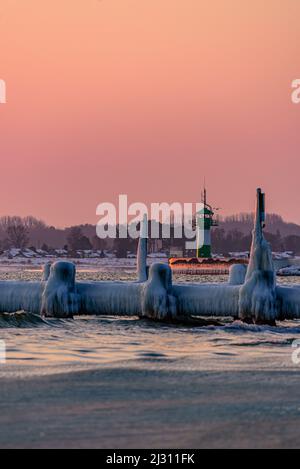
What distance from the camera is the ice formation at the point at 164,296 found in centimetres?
2209

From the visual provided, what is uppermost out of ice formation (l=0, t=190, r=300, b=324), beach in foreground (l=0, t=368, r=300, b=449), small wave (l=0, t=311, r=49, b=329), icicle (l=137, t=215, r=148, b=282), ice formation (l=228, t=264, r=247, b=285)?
icicle (l=137, t=215, r=148, b=282)

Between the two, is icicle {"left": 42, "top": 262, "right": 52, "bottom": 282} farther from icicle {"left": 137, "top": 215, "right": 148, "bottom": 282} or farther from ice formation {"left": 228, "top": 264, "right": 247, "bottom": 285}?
ice formation {"left": 228, "top": 264, "right": 247, "bottom": 285}

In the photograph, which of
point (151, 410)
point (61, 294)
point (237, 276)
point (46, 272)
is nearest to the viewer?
point (151, 410)

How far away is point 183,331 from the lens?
21125mm

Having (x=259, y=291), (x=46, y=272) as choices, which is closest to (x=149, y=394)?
(x=259, y=291)

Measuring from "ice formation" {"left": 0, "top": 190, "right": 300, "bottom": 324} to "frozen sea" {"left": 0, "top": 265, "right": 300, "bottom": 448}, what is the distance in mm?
4038

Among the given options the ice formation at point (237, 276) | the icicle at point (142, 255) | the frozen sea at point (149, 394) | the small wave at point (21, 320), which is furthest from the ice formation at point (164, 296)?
the frozen sea at point (149, 394)

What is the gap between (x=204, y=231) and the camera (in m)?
148

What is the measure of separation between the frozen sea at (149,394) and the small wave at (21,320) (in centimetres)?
395

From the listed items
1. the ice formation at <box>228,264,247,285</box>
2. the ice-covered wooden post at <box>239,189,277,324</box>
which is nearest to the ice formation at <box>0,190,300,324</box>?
the ice-covered wooden post at <box>239,189,277,324</box>

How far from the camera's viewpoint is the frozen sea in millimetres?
7734

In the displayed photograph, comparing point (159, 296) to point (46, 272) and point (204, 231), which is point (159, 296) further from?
point (204, 231)

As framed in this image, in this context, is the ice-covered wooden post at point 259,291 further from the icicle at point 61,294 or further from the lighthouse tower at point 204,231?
the lighthouse tower at point 204,231

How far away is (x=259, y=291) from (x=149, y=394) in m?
12.6
